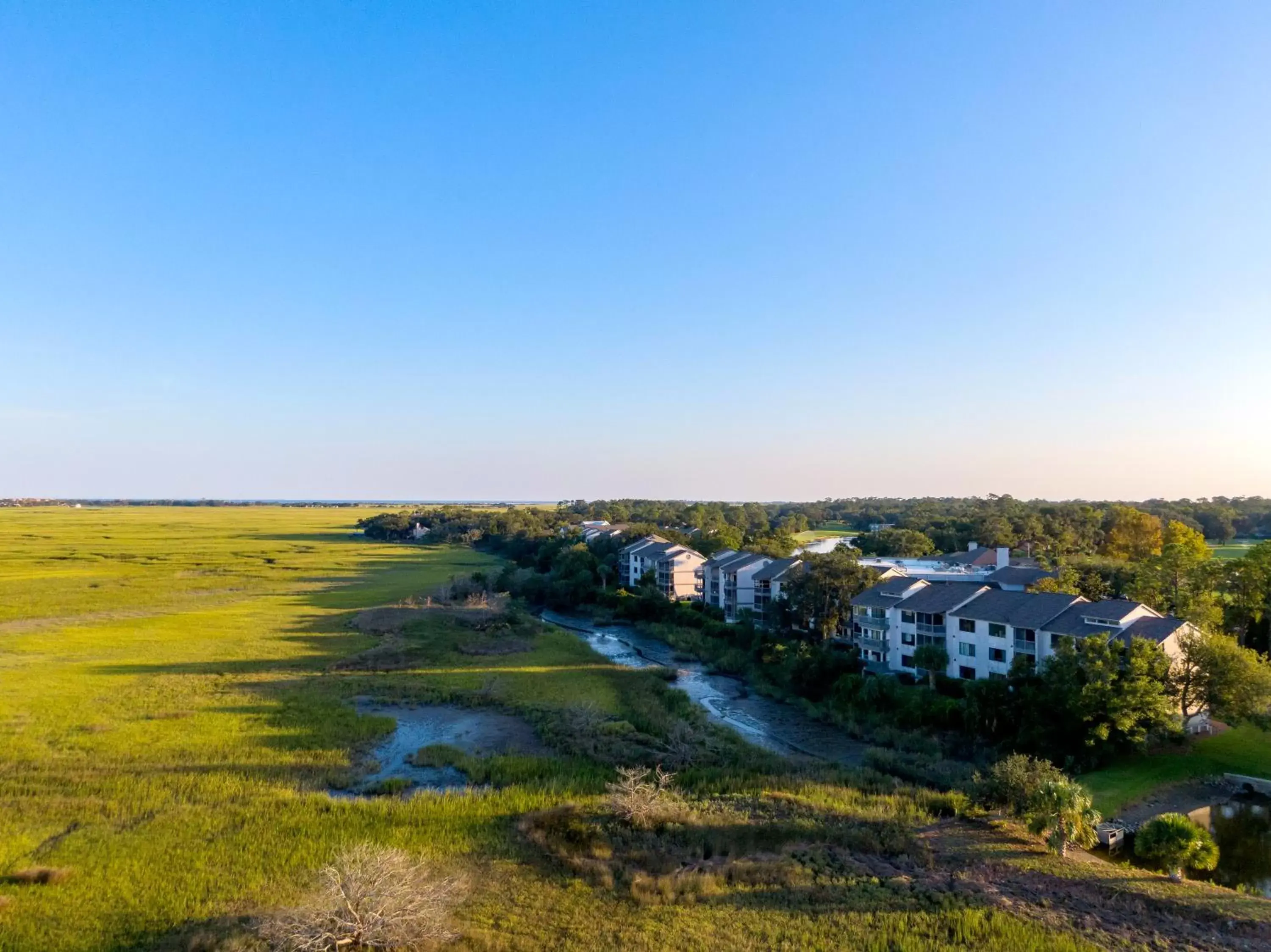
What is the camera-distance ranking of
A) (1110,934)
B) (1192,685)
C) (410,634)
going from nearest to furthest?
1. (1110,934)
2. (1192,685)
3. (410,634)

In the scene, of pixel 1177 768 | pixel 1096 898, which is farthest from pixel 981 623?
pixel 1096 898

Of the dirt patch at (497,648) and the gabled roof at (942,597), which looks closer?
the gabled roof at (942,597)

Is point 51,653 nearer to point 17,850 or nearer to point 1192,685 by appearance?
point 17,850

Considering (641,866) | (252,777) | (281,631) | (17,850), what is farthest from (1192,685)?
(281,631)

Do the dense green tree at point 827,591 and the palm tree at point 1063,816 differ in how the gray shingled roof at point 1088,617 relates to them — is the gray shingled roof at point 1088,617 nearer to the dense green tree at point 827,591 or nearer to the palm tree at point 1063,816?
the palm tree at point 1063,816

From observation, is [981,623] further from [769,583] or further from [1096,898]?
[1096,898]

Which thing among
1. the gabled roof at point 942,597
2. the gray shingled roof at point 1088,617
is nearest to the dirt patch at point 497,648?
the gabled roof at point 942,597

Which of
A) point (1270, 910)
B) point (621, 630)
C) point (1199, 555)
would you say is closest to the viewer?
point (1270, 910)
